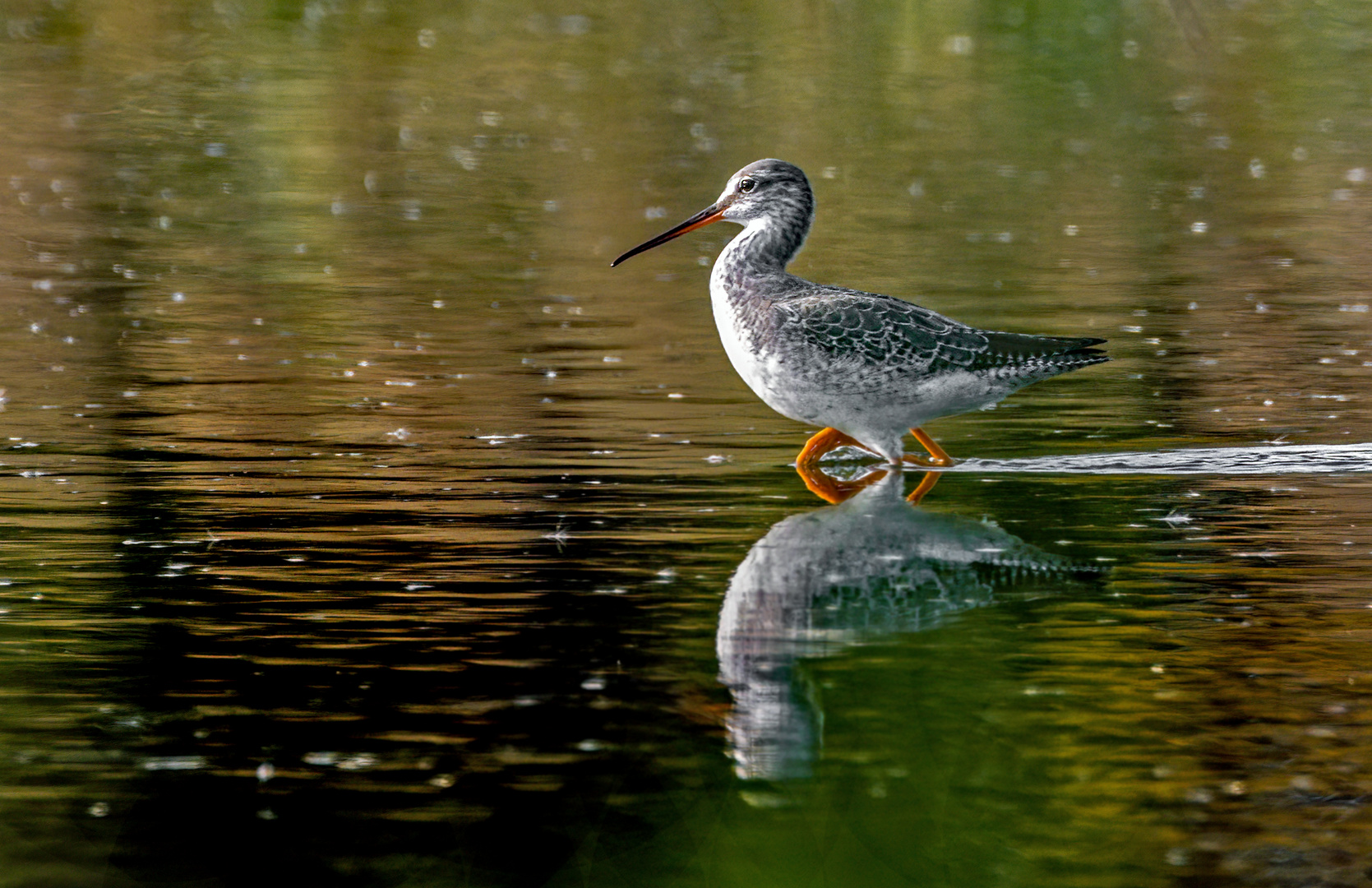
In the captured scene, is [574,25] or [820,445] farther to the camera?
[574,25]

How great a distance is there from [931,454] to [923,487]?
0.79m

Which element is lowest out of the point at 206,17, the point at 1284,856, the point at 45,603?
the point at 1284,856

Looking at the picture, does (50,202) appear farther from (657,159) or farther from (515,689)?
(515,689)

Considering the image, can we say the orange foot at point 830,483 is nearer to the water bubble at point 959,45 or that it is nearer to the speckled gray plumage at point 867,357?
the speckled gray plumage at point 867,357

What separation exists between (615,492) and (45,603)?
9.50 ft

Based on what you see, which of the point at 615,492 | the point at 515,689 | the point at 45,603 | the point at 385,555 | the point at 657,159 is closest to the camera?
the point at 515,689

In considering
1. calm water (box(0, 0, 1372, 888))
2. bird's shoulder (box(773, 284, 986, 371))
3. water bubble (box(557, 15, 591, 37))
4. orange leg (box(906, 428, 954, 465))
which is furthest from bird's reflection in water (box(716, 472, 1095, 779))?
water bubble (box(557, 15, 591, 37))

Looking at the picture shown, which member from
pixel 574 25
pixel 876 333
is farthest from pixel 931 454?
pixel 574 25

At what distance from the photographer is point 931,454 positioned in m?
11.0

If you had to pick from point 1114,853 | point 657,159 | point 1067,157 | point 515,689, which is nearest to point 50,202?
point 657,159

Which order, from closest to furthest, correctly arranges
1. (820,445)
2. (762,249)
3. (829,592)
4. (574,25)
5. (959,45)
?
(829,592) → (820,445) → (762,249) → (959,45) → (574,25)

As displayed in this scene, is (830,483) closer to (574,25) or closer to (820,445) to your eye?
(820,445)

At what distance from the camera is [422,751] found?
6188 millimetres

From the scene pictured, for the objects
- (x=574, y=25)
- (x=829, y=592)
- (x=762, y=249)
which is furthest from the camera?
(x=574, y=25)
